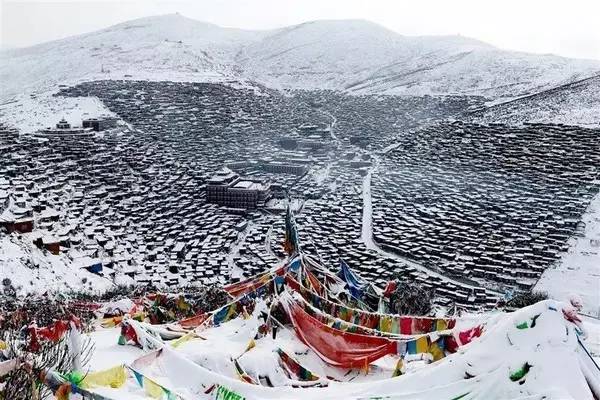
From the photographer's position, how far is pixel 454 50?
87438 mm

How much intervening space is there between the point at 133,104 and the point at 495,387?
49113 millimetres

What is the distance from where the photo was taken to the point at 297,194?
30719 millimetres

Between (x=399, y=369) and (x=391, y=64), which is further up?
(x=399, y=369)

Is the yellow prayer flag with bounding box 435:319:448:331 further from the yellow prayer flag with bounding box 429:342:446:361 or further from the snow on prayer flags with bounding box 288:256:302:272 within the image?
the snow on prayer flags with bounding box 288:256:302:272

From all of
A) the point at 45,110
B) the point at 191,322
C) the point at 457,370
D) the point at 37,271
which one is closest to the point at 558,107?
the point at 37,271

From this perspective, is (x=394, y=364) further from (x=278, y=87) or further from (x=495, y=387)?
(x=278, y=87)

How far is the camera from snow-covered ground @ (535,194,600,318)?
17281 mm

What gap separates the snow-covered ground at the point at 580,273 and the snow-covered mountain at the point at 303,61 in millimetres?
36224

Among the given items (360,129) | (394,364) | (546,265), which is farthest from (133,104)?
(394,364)

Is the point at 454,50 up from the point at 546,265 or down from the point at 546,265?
up

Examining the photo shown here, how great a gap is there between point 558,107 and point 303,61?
2131 inches

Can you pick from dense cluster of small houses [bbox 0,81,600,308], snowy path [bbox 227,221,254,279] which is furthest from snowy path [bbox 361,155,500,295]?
snowy path [bbox 227,221,254,279]

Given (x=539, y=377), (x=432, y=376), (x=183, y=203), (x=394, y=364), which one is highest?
(x=539, y=377)

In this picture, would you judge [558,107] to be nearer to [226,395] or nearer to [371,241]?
[371,241]
